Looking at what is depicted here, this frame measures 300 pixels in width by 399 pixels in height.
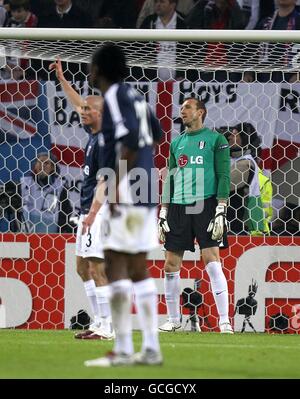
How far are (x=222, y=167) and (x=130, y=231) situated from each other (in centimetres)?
427

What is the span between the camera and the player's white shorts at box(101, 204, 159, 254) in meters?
6.13

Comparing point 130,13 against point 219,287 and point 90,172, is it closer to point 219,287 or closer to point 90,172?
point 219,287

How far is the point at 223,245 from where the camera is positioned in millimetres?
10336

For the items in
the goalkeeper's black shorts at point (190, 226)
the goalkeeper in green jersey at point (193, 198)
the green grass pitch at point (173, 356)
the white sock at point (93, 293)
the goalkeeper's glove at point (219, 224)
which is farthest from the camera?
the goalkeeper's black shorts at point (190, 226)

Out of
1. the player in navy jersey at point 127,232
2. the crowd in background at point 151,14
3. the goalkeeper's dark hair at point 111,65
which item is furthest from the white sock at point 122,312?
the crowd in background at point 151,14

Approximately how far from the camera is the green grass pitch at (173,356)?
6012mm

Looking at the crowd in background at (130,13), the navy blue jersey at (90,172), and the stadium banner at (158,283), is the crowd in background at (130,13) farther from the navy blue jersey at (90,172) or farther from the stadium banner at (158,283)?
the navy blue jersey at (90,172)

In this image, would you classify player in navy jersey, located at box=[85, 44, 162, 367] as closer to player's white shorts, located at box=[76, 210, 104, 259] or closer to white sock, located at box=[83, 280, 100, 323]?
player's white shorts, located at box=[76, 210, 104, 259]

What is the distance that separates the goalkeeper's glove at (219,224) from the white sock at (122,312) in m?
4.04

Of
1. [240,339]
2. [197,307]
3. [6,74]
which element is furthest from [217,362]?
[6,74]

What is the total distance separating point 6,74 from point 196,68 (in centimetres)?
214

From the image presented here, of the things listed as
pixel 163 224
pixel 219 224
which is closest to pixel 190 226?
pixel 163 224

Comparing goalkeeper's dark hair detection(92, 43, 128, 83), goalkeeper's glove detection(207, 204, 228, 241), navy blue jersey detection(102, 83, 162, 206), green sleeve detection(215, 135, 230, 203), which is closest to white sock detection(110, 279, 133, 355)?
navy blue jersey detection(102, 83, 162, 206)

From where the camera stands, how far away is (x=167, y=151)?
462 inches
